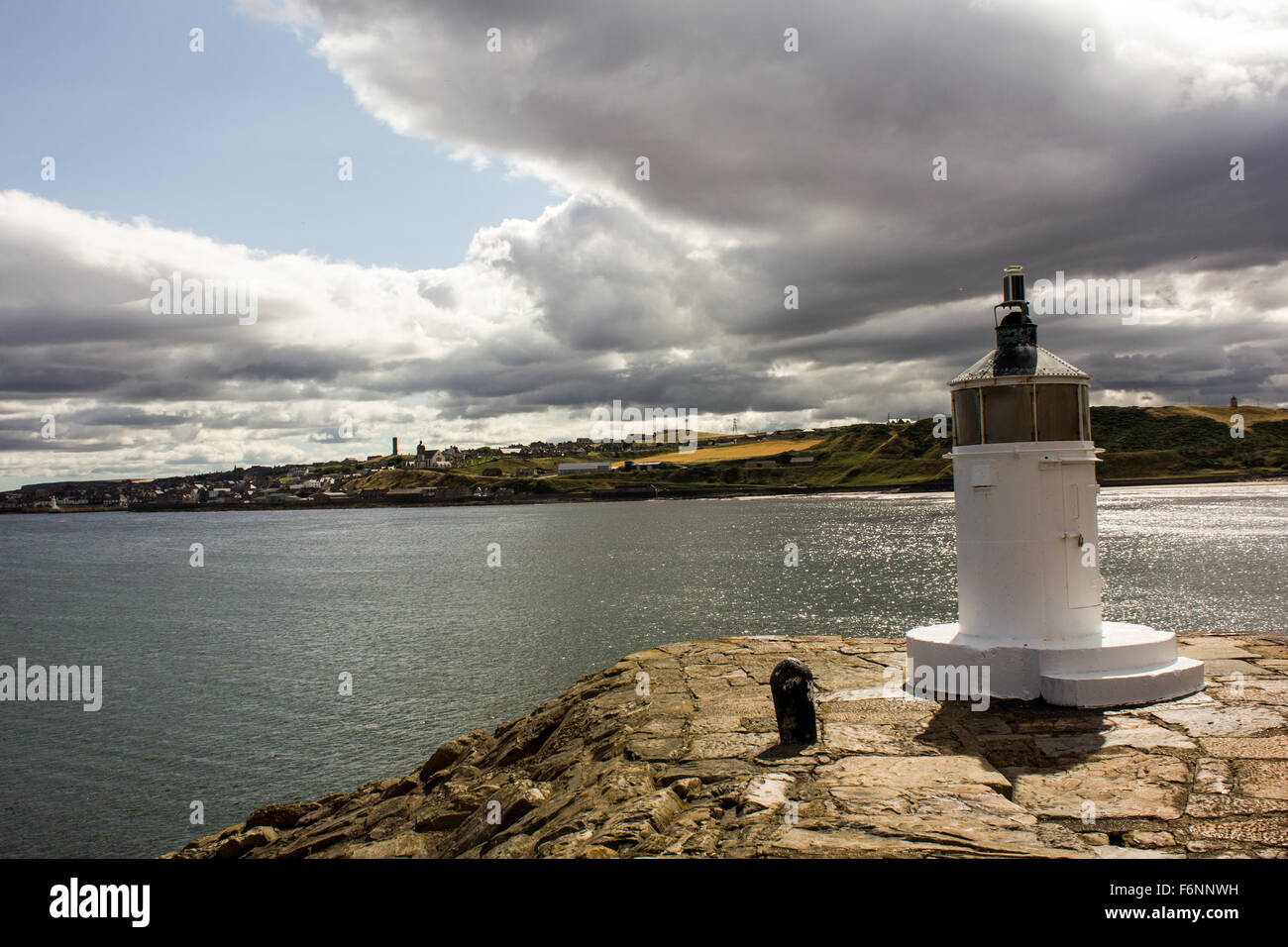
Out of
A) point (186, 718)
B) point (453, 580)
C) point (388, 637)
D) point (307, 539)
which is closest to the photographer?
point (186, 718)

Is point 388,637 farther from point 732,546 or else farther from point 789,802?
point 732,546

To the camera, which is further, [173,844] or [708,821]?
[173,844]

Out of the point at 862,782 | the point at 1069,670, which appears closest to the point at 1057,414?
the point at 1069,670

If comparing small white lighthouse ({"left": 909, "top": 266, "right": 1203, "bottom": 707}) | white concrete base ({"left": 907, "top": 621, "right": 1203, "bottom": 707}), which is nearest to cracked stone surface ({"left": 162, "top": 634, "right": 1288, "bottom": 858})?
white concrete base ({"left": 907, "top": 621, "right": 1203, "bottom": 707})

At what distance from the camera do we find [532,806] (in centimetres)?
1162

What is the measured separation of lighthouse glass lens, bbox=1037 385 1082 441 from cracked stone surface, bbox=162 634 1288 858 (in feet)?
12.9

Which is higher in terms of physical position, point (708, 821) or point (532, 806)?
point (708, 821)

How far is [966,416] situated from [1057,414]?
1.25m

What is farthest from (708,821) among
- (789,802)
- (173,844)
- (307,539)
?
(307,539)

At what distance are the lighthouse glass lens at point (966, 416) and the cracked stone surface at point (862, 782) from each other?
3.94 m

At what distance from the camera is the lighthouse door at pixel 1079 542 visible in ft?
38.0

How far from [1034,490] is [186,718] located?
96.8 feet

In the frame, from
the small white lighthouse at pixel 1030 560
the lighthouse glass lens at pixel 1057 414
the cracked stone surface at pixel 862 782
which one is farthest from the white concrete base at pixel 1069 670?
the lighthouse glass lens at pixel 1057 414

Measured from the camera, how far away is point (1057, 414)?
11914 millimetres
